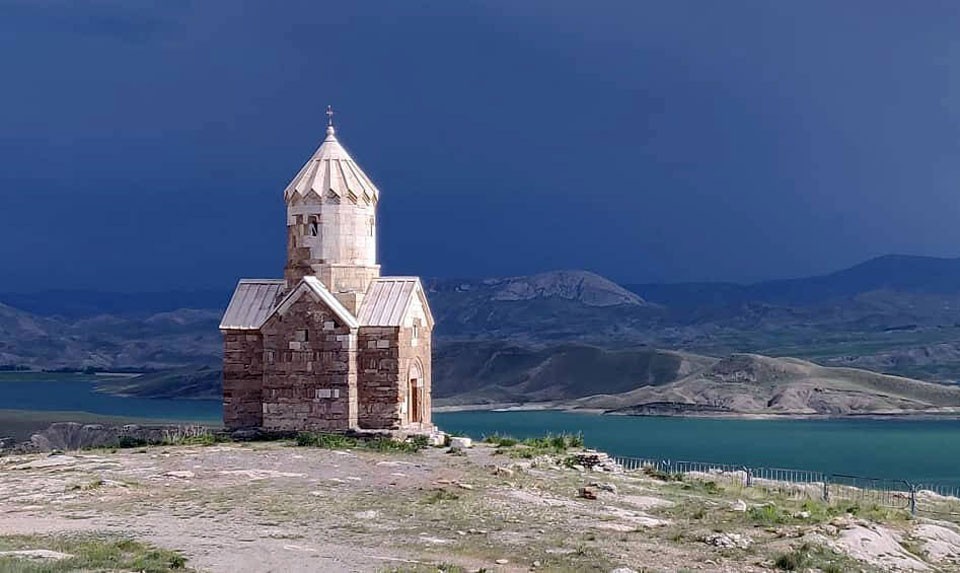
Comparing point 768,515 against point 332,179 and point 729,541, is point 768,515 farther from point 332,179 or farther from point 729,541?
point 332,179

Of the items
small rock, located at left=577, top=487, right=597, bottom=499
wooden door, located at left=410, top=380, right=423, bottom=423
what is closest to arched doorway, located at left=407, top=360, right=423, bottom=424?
wooden door, located at left=410, top=380, right=423, bottom=423

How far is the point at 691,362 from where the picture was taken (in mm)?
95812

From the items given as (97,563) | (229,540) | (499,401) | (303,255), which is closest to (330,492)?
(229,540)

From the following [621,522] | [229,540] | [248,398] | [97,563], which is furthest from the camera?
[248,398]

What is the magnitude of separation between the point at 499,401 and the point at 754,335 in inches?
2807

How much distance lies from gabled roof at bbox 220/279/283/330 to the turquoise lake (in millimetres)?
26919

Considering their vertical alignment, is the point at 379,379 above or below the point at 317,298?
below

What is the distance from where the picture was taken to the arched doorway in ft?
83.9

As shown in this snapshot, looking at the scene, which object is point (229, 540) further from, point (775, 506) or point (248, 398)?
point (248, 398)

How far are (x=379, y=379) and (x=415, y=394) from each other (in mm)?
1383

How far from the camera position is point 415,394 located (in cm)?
2598

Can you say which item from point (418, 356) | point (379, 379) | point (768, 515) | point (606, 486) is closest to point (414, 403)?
point (418, 356)

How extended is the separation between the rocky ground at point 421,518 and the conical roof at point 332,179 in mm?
5711

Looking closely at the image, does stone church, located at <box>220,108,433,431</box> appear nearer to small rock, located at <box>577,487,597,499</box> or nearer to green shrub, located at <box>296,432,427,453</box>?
green shrub, located at <box>296,432,427,453</box>
